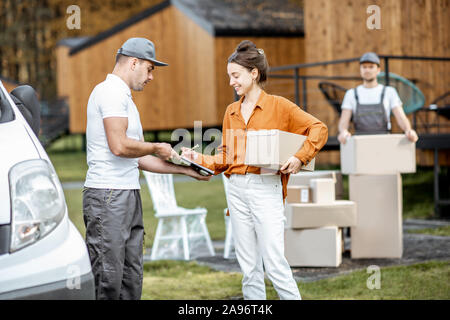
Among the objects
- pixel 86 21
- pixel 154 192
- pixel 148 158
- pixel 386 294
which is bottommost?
pixel 386 294

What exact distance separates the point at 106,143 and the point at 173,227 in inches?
185

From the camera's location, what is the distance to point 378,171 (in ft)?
22.8

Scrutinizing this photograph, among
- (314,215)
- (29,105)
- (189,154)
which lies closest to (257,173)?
(189,154)

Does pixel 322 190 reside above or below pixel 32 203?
below

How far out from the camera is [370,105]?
7004mm

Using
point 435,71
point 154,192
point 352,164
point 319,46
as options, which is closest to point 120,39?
point 319,46

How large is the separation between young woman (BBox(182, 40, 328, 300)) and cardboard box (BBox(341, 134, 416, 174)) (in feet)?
9.82

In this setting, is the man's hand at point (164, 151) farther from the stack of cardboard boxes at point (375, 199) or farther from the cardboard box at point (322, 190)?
the stack of cardboard boxes at point (375, 199)

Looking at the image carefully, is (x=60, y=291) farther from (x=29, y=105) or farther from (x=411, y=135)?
(x=411, y=135)

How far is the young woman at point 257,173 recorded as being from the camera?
12.6 feet

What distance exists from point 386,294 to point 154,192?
3415mm

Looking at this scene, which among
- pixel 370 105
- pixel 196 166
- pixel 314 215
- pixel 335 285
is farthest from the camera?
pixel 370 105

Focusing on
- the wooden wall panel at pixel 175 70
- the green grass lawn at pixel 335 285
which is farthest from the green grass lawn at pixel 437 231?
the wooden wall panel at pixel 175 70
